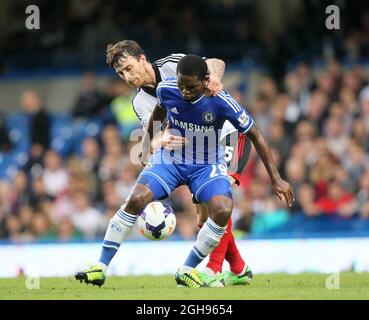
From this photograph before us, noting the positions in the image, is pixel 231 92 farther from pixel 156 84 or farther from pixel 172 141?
pixel 172 141

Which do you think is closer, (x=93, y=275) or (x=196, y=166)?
(x=93, y=275)

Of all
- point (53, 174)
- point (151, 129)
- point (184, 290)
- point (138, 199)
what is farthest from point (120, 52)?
point (53, 174)

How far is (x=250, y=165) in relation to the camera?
643 inches

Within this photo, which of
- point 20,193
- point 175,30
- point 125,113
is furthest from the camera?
point 175,30

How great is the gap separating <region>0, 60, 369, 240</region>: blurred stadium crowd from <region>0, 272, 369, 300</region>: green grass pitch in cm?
365

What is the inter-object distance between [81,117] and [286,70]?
3.67 m

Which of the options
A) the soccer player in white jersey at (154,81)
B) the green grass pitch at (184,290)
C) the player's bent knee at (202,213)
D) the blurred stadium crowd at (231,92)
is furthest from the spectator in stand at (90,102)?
the player's bent knee at (202,213)

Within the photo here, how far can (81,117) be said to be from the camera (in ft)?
63.1

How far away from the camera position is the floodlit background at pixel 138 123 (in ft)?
45.8

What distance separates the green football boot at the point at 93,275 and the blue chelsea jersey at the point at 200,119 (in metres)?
1.30

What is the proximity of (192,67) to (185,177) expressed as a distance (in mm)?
1169

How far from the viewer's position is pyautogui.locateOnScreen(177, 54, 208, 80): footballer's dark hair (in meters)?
9.51
